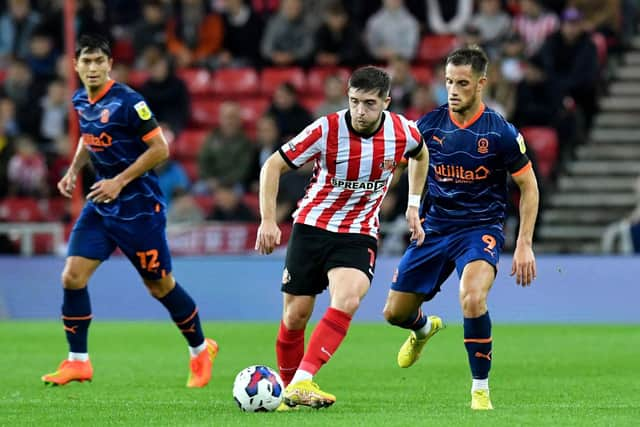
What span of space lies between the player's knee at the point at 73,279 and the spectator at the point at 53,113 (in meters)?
10.1

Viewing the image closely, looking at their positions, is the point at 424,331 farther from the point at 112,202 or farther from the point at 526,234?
the point at 112,202

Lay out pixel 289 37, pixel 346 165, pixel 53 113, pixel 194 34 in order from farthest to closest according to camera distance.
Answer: pixel 194 34, pixel 289 37, pixel 53 113, pixel 346 165

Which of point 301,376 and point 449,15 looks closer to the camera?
point 301,376

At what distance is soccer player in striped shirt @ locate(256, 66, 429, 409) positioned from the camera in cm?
816

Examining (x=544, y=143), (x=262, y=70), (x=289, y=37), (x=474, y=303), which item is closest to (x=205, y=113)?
(x=262, y=70)

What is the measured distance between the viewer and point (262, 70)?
66.9 ft

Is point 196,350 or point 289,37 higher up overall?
point 289,37

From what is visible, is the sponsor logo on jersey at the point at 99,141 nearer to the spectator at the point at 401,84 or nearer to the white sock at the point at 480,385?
the white sock at the point at 480,385

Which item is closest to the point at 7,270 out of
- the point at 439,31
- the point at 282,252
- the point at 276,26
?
the point at 282,252

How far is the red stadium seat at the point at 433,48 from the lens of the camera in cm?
2009

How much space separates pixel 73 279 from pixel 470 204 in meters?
2.81

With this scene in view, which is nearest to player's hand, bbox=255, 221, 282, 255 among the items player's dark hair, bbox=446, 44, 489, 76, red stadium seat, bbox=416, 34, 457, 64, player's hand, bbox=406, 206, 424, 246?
Answer: player's hand, bbox=406, 206, 424, 246

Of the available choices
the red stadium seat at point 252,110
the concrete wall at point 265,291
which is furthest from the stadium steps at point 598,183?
the red stadium seat at point 252,110

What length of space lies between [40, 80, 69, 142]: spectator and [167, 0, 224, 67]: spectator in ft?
6.01
